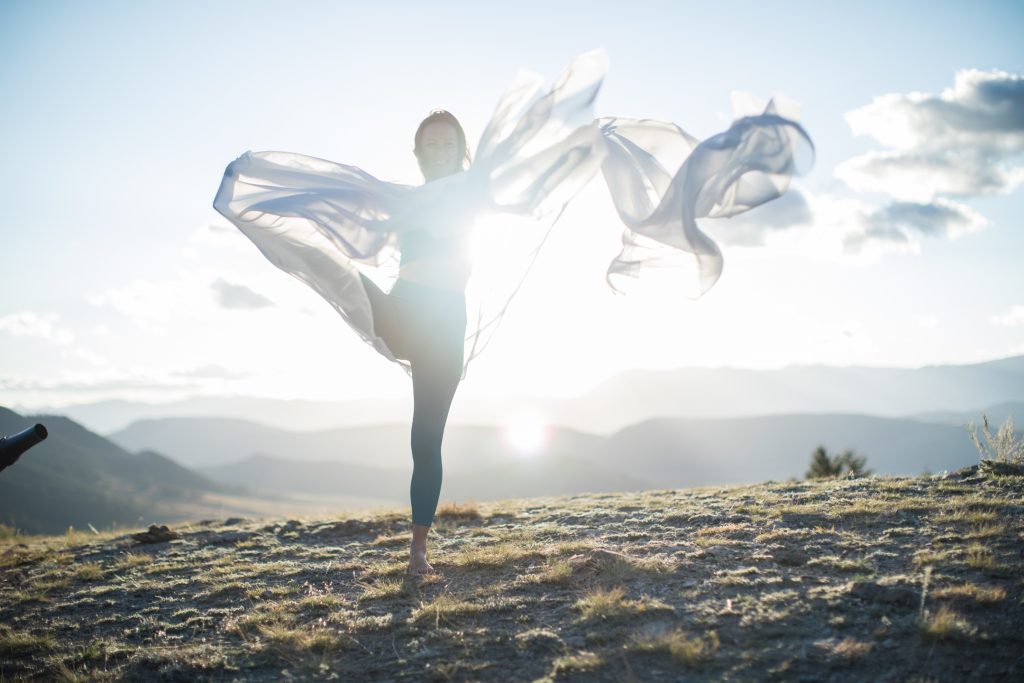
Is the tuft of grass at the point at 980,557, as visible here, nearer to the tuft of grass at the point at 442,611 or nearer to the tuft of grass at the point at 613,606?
the tuft of grass at the point at 613,606

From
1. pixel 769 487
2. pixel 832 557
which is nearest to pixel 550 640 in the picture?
pixel 832 557

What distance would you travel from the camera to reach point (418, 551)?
200 inches

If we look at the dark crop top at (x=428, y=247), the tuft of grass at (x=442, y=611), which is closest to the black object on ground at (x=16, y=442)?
the dark crop top at (x=428, y=247)

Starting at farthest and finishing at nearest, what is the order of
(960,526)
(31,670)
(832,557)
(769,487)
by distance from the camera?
(769,487) < (960,526) < (832,557) < (31,670)

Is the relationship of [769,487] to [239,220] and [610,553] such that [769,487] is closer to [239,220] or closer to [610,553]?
[610,553]

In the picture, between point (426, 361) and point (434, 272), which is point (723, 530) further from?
point (434, 272)

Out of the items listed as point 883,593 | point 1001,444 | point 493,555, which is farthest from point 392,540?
point 1001,444

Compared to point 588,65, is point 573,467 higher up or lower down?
lower down

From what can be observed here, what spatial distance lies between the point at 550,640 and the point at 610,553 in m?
1.39

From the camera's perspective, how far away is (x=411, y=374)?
525cm

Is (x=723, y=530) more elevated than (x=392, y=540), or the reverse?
(x=723, y=530)

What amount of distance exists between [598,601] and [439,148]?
3.76 metres

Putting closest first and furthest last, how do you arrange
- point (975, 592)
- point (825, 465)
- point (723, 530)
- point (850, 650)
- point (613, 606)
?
1. point (850, 650)
2. point (975, 592)
3. point (613, 606)
4. point (723, 530)
5. point (825, 465)

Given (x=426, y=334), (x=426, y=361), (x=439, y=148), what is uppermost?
(x=439, y=148)
